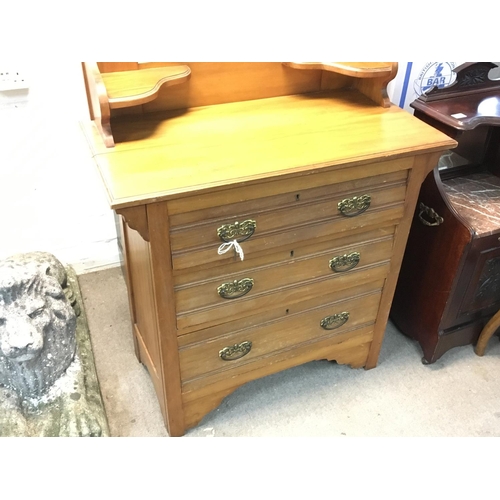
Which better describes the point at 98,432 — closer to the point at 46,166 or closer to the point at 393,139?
the point at 46,166

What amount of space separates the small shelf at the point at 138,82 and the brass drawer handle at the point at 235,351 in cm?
75

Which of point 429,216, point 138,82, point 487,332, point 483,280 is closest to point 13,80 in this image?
point 138,82

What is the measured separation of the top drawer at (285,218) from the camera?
48.0 inches

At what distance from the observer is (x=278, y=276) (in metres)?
1.43

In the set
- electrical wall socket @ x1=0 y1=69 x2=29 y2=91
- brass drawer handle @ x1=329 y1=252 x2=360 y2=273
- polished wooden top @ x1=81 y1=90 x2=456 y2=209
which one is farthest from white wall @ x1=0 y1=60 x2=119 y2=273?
brass drawer handle @ x1=329 y1=252 x2=360 y2=273

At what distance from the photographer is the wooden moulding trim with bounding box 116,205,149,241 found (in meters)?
1.11

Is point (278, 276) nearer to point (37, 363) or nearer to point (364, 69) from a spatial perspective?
point (364, 69)

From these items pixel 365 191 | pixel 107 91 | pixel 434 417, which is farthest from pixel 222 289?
pixel 434 417

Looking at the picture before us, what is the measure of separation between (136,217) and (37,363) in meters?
0.75

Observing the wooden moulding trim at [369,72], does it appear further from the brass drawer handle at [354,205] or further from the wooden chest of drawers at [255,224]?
the brass drawer handle at [354,205]

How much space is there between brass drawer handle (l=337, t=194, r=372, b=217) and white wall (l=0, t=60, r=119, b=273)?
0.99 m

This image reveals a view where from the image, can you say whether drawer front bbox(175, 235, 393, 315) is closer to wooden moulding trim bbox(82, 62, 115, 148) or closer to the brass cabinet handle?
the brass cabinet handle

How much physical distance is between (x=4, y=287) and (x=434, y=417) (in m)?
1.51

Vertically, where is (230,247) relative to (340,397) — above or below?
above
